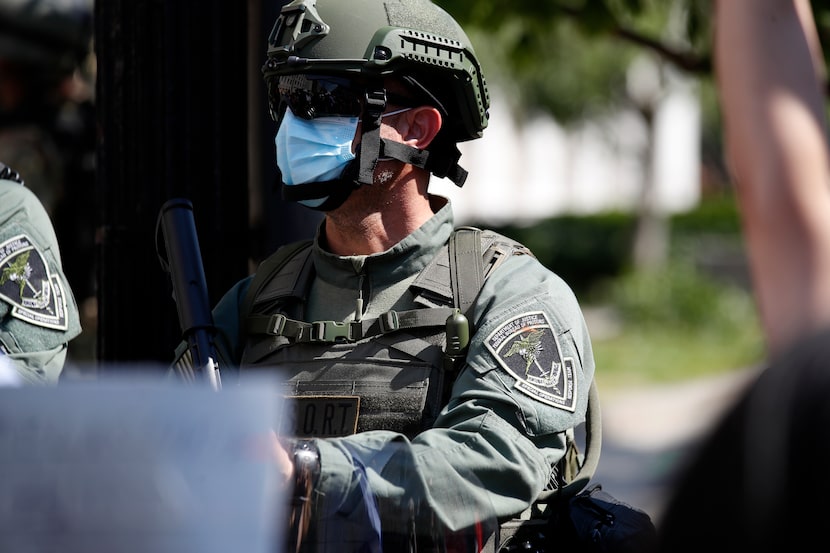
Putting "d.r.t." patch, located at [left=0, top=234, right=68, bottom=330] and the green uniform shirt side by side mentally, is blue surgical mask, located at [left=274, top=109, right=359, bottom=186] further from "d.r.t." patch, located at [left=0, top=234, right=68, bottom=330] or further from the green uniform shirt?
"d.r.t." patch, located at [left=0, top=234, right=68, bottom=330]

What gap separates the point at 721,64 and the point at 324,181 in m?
1.44

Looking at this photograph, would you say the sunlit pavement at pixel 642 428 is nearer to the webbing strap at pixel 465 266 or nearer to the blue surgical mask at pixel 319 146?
the webbing strap at pixel 465 266

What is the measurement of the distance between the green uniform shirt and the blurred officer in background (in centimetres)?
419

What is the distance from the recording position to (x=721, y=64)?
1479 millimetres

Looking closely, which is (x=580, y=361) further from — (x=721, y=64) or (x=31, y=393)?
(x=31, y=393)

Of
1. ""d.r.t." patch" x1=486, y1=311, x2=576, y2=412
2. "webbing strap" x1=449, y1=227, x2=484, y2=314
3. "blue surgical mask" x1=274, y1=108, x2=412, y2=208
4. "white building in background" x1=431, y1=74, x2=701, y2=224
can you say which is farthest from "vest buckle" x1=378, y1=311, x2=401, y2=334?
"white building in background" x1=431, y1=74, x2=701, y2=224

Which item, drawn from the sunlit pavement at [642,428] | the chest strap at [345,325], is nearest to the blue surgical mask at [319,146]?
the chest strap at [345,325]

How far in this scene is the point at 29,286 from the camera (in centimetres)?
300

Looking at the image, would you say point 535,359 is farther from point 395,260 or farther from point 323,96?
point 323,96

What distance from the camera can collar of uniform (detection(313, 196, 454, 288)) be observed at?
2.84m

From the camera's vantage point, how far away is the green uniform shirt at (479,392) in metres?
2.11

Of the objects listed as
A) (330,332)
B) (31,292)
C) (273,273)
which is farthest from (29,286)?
(330,332)

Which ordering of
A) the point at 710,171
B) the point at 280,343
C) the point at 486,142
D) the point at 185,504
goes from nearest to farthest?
the point at 185,504
the point at 280,343
the point at 486,142
the point at 710,171

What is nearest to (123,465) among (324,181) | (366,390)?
(366,390)
